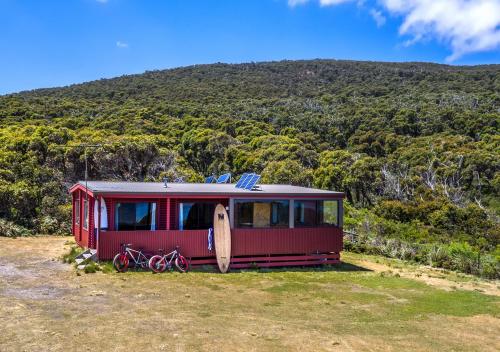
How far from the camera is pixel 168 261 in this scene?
50.5 ft

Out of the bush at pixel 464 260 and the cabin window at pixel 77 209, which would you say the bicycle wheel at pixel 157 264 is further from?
the bush at pixel 464 260

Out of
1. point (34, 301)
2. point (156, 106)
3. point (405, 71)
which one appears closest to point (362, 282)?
point (34, 301)

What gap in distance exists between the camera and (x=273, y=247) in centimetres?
1678

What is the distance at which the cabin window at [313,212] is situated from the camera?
17297mm

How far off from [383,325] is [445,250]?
10.7 meters

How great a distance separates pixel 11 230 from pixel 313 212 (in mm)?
12420

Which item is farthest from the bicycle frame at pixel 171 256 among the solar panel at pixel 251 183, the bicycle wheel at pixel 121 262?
the solar panel at pixel 251 183

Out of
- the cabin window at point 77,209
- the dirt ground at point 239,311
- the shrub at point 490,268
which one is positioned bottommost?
the shrub at point 490,268

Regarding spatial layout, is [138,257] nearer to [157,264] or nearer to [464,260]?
[157,264]

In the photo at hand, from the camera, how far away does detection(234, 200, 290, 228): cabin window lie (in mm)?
16500

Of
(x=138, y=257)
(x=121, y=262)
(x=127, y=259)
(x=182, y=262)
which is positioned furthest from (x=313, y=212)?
(x=121, y=262)

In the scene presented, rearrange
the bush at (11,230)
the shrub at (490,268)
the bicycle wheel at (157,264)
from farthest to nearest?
the bush at (11,230) < the shrub at (490,268) < the bicycle wheel at (157,264)

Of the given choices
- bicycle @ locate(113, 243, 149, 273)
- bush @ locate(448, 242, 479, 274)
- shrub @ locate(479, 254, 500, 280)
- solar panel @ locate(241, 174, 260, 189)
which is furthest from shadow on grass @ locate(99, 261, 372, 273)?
shrub @ locate(479, 254, 500, 280)

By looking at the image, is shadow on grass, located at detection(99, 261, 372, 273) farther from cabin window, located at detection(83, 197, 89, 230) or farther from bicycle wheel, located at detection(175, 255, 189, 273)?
cabin window, located at detection(83, 197, 89, 230)
